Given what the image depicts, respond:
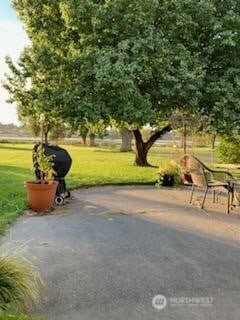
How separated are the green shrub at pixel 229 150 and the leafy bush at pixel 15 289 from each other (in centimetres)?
1520

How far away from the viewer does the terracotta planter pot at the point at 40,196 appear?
25.3 ft

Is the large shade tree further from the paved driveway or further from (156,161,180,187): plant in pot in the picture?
the paved driveway

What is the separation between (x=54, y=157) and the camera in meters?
8.62

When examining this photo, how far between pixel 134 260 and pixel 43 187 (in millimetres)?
3409

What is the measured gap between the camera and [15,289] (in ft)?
10.6

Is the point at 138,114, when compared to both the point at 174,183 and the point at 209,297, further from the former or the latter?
the point at 209,297
